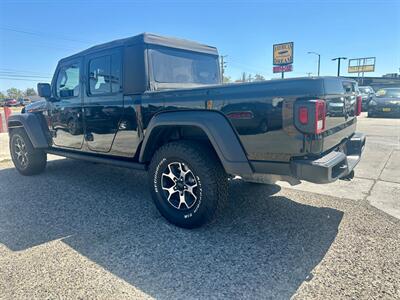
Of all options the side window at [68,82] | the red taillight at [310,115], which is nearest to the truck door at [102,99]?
the side window at [68,82]

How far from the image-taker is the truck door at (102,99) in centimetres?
361

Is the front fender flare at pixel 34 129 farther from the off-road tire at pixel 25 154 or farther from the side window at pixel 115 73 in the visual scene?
the side window at pixel 115 73

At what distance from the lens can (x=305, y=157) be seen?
2.38 meters

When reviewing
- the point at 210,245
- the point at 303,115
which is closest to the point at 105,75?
the point at 210,245

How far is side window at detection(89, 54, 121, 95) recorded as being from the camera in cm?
363

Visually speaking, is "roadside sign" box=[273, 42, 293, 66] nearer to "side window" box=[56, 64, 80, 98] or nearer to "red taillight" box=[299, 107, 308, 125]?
"side window" box=[56, 64, 80, 98]

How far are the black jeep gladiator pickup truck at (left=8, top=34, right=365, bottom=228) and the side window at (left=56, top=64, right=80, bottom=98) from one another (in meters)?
0.02

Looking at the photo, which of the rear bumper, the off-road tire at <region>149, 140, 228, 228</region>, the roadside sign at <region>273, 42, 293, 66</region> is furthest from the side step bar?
the roadside sign at <region>273, 42, 293, 66</region>

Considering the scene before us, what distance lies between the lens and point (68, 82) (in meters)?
4.50

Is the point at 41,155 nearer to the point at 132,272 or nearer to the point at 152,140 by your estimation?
the point at 152,140

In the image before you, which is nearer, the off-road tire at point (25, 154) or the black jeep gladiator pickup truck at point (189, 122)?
the black jeep gladiator pickup truck at point (189, 122)

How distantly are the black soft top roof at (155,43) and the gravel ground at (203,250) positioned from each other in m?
2.06

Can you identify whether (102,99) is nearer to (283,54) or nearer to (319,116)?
(319,116)

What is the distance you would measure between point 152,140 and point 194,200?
0.85 meters
